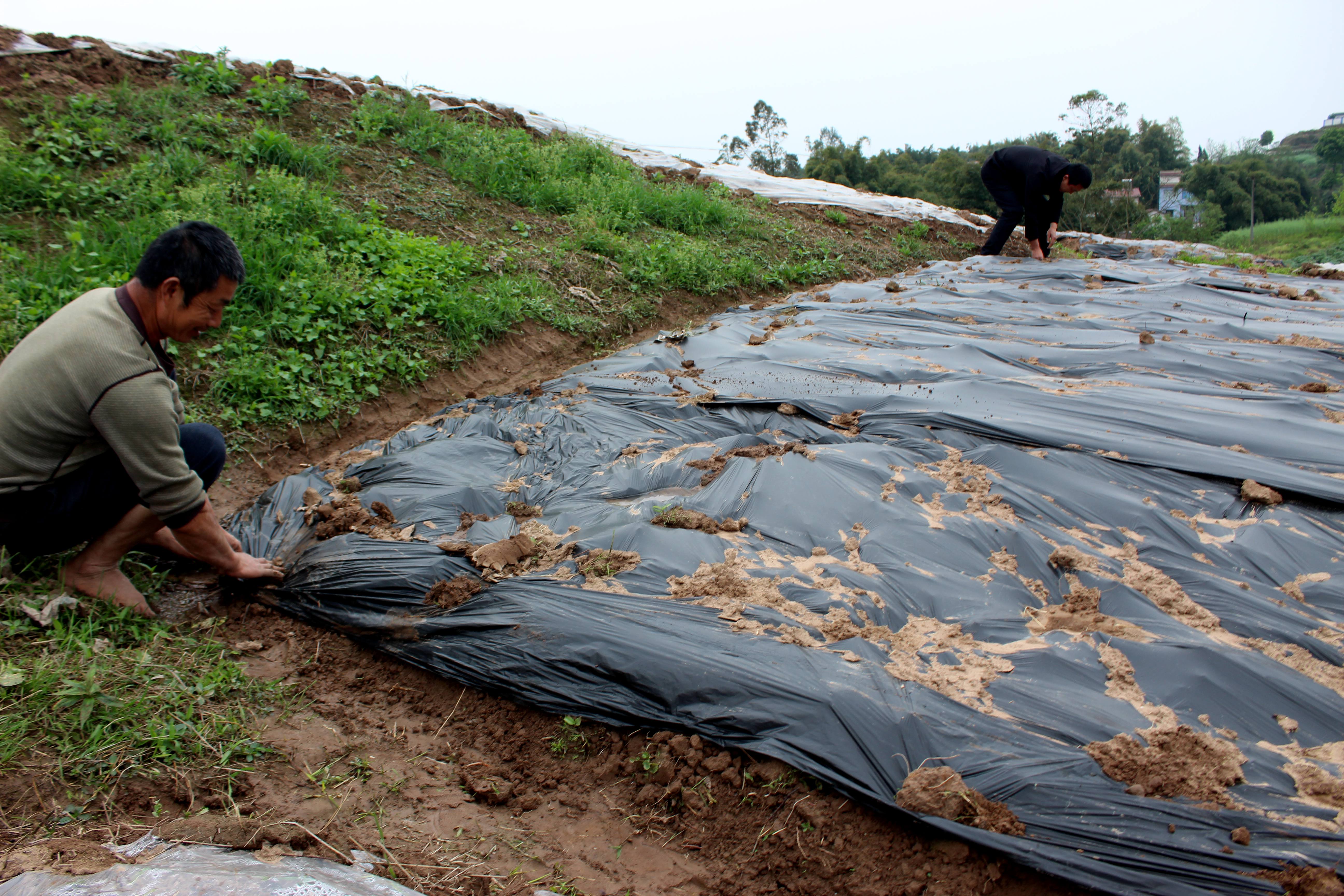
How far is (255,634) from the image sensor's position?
6.90ft

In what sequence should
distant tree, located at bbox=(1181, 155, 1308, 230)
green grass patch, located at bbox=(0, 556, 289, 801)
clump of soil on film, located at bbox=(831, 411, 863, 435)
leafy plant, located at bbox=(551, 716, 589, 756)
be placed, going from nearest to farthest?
green grass patch, located at bbox=(0, 556, 289, 801)
leafy plant, located at bbox=(551, 716, 589, 756)
clump of soil on film, located at bbox=(831, 411, 863, 435)
distant tree, located at bbox=(1181, 155, 1308, 230)

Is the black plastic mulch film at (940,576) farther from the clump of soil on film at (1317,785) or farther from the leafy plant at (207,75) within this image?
the leafy plant at (207,75)

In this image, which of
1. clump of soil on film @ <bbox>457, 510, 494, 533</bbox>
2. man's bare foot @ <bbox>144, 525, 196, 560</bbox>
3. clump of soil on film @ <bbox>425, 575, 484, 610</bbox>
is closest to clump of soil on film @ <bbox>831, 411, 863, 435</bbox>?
clump of soil on film @ <bbox>457, 510, 494, 533</bbox>

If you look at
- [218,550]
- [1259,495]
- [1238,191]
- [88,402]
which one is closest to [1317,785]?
[1259,495]

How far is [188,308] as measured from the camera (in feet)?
5.73

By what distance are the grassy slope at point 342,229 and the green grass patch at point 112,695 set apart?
1.23 m

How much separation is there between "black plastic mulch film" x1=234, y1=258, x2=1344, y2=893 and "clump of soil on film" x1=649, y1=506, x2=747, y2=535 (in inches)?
1.1

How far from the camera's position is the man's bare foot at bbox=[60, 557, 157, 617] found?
1975mm

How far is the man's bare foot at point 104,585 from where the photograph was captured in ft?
6.48

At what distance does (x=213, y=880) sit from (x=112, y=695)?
2.66ft

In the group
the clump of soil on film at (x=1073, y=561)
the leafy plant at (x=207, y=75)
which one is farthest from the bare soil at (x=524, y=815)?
the leafy plant at (x=207, y=75)

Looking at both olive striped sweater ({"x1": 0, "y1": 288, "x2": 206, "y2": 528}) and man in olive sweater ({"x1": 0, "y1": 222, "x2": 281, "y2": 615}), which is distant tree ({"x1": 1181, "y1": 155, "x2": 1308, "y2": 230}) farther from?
olive striped sweater ({"x1": 0, "y1": 288, "x2": 206, "y2": 528})

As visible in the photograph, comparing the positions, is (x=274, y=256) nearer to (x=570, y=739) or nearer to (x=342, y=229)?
(x=342, y=229)

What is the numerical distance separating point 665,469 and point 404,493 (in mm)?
907
